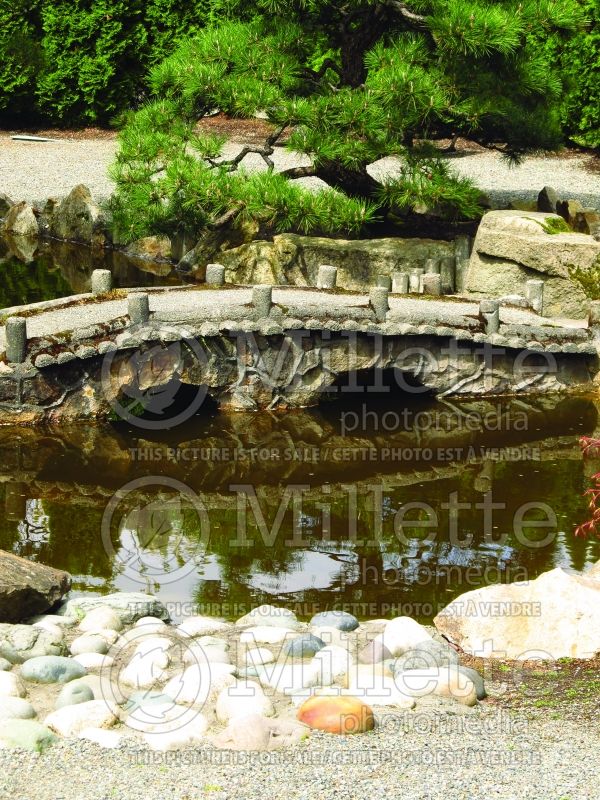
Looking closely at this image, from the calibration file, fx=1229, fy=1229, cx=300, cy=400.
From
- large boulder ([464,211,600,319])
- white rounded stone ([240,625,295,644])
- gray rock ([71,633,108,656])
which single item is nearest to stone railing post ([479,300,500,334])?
large boulder ([464,211,600,319])

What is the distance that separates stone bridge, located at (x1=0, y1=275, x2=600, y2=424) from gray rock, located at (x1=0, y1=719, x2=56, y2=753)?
641cm

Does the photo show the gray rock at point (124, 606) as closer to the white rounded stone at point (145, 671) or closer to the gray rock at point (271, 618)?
the gray rock at point (271, 618)

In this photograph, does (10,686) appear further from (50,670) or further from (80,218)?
(80,218)

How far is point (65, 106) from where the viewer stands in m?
26.0

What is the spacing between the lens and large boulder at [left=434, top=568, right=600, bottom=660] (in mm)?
7441

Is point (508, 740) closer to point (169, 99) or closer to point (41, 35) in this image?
point (169, 99)

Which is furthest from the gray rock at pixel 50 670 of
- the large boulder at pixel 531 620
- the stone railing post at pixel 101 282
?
the stone railing post at pixel 101 282

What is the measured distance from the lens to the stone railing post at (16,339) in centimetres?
1166

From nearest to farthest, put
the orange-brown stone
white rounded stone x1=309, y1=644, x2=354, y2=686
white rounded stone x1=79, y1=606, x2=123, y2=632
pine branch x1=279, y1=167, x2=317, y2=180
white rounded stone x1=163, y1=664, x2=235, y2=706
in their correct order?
1. the orange-brown stone
2. white rounded stone x1=163, y1=664, x2=235, y2=706
3. white rounded stone x1=309, y1=644, x2=354, y2=686
4. white rounded stone x1=79, y1=606, x2=123, y2=632
5. pine branch x1=279, y1=167, x2=317, y2=180

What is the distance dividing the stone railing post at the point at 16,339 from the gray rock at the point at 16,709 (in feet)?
19.8

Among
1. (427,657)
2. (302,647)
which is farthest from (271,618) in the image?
(427,657)

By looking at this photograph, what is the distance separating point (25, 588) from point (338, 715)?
8.25 ft

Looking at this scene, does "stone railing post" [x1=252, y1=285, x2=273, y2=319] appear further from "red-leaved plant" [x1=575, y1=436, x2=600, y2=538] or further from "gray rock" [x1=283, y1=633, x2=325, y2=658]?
"gray rock" [x1=283, y1=633, x2=325, y2=658]

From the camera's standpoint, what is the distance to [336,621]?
7988 mm
